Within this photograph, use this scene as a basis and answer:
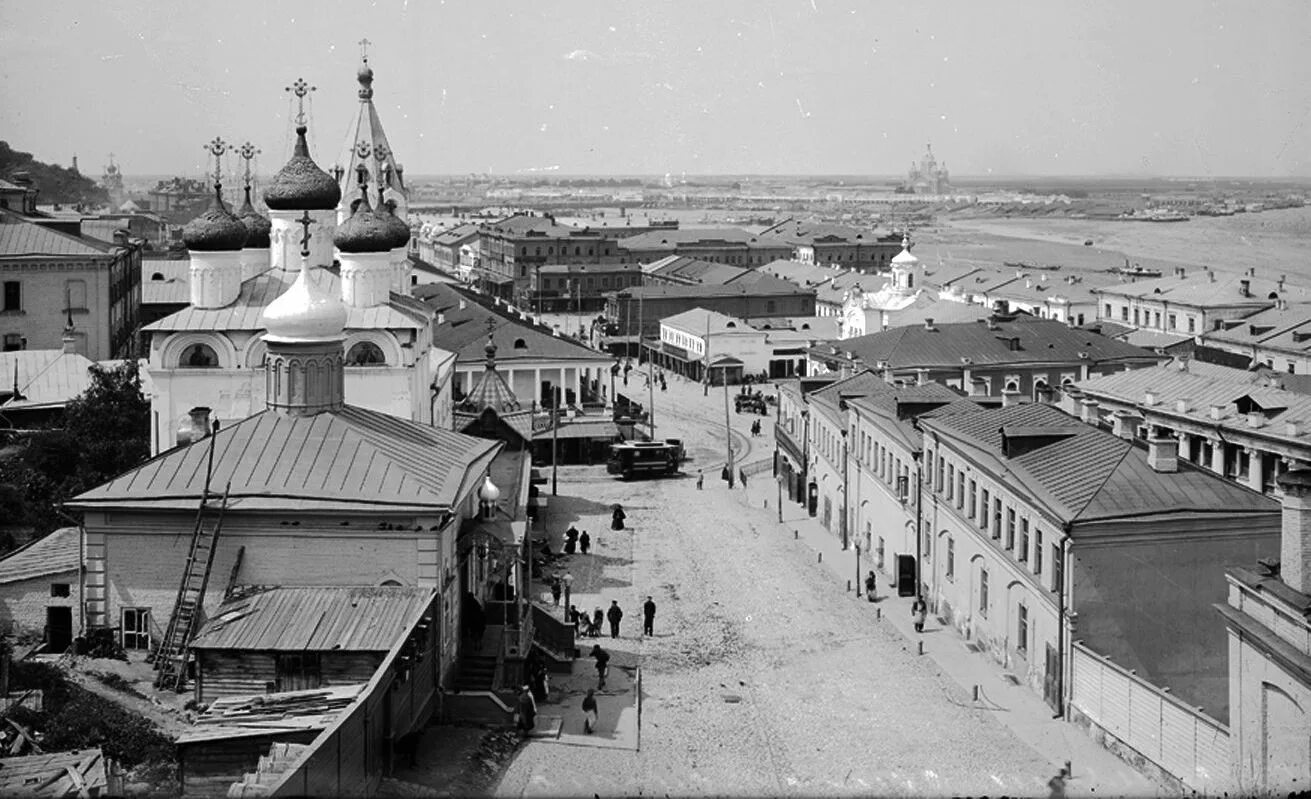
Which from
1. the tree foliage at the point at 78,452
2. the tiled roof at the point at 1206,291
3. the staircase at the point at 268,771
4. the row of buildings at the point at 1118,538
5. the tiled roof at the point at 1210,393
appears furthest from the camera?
the tiled roof at the point at 1206,291

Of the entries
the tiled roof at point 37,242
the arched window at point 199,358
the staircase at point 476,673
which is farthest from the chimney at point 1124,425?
the tiled roof at point 37,242

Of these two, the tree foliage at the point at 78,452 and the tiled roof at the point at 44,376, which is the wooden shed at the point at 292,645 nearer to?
the tree foliage at the point at 78,452

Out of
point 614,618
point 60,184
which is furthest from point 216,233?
point 60,184

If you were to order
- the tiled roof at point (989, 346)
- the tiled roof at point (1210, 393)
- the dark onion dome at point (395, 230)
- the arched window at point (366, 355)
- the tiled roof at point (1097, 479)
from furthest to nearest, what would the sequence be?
the tiled roof at point (989, 346) < the dark onion dome at point (395, 230) < the arched window at point (366, 355) < the tiled roof at point (1210, 393) < the tiled roof at point (1097, 479)

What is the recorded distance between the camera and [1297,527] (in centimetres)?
1739

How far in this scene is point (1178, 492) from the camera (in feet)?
80.7

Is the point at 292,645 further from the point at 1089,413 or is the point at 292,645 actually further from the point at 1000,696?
the point at 1089,413

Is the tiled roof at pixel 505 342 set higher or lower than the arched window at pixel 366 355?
lower

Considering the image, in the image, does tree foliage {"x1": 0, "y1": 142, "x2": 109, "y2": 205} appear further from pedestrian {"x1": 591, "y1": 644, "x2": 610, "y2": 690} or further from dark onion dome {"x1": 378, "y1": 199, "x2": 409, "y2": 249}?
pedestrian {"x1": 591, "y1": 644, "x2": 610, "y2": 690}

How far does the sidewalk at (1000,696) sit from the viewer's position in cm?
2103

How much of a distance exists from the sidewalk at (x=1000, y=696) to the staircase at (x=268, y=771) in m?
9.29

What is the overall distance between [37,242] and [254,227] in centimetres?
1394

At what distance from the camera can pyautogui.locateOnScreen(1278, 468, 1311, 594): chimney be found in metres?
17.2

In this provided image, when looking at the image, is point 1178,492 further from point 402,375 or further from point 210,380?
point 210,380
